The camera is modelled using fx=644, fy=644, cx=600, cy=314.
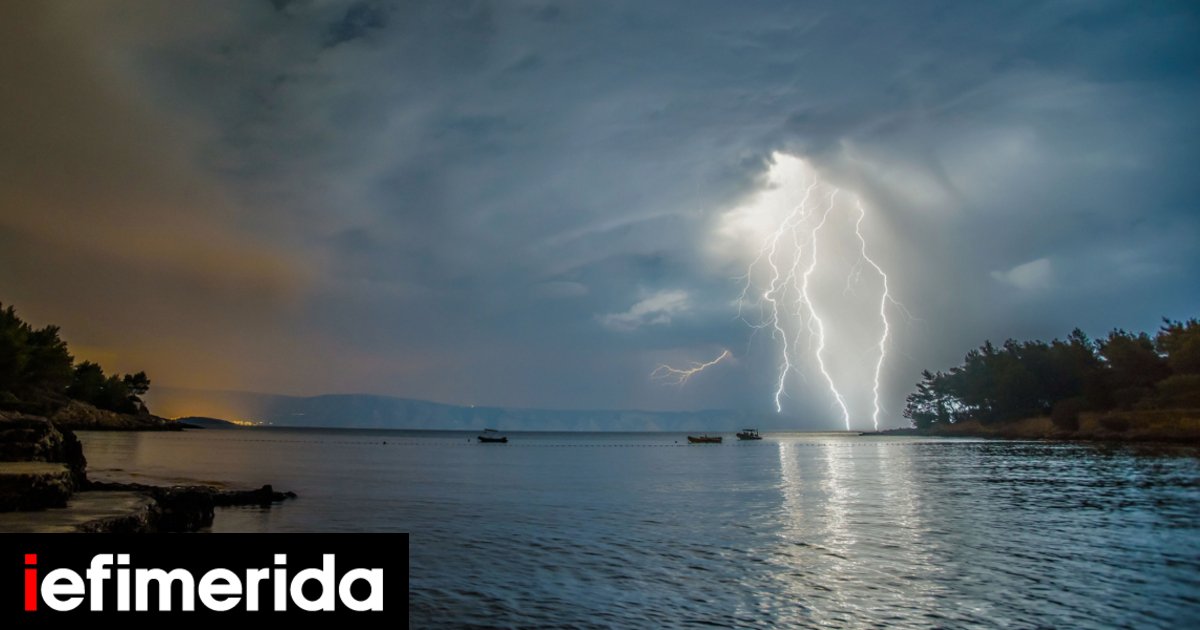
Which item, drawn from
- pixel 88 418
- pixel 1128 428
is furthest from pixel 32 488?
pixel 88 418

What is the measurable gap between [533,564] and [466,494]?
27676 millimetres

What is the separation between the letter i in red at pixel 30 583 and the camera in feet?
23.9

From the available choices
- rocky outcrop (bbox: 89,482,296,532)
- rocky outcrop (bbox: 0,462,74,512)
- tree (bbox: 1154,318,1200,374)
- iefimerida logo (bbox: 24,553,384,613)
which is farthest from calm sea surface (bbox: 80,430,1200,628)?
tree (bbox: 1154,318,1200,374)

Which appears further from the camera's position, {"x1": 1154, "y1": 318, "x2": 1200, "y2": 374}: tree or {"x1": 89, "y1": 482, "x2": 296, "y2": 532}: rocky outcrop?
{"x1": 1154, "y1": 318, "x2": 1200, "y2": 374}: tree

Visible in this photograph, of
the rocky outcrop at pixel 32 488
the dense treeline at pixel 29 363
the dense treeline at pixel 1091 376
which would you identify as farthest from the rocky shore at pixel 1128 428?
the dense treeline at pixel 29 363

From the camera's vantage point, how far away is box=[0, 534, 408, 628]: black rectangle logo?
7.29 metres

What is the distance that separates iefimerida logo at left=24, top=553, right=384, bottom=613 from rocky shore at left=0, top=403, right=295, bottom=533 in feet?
42.5

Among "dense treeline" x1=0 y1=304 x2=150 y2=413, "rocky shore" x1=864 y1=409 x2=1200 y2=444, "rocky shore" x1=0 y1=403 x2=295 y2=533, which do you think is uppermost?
"dense treeline" x1=0 y1=304 x2=150 y2=413

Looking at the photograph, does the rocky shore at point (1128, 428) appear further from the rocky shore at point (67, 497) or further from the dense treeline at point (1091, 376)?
the rocky shore at point (67, 497)

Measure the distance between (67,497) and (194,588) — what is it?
2137cm

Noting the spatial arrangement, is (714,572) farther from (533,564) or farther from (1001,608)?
(1001,608)

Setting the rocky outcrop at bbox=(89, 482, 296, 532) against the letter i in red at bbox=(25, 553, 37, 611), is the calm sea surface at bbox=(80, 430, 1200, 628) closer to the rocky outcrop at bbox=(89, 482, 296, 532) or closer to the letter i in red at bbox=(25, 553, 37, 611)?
the rocky outcrop at bbox=(89, 482, 296, 532)

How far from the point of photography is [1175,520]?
3191 centimetres

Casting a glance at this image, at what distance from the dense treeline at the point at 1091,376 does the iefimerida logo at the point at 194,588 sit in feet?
467
